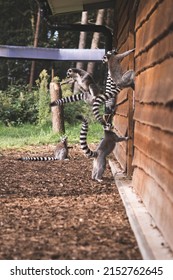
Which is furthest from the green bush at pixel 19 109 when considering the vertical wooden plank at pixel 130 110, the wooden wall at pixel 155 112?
the wooden wall at pixel 155 112

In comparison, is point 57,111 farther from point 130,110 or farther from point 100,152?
point 130,110

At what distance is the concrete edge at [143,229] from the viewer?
148 inches

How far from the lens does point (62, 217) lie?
17.4 ft

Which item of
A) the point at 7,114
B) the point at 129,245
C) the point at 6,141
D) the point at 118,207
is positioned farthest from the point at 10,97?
the point at 129,245

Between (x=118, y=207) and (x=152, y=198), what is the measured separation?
920mm

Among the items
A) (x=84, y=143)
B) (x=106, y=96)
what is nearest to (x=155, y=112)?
(x=84, y=143)

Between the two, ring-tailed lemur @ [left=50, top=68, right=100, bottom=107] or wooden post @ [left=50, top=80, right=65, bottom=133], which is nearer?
ring-tailed lemur @ [left=50, top=68, right=100, bottom=107]

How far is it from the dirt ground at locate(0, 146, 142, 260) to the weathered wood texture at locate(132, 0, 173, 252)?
0.33 meters

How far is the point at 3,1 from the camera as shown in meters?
30.1

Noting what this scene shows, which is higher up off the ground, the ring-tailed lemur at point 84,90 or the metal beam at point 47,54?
the metal beam at point 47,54

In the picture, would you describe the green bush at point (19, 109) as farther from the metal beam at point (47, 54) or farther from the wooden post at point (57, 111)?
the metal beam at point (47, 54)

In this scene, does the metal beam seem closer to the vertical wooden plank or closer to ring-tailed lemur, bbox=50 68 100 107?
ring-tailed lemur, bbox=50 68 100 107

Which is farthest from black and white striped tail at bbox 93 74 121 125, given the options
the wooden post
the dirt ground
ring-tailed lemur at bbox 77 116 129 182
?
the wooden post

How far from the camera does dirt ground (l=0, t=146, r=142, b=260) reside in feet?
13.3
